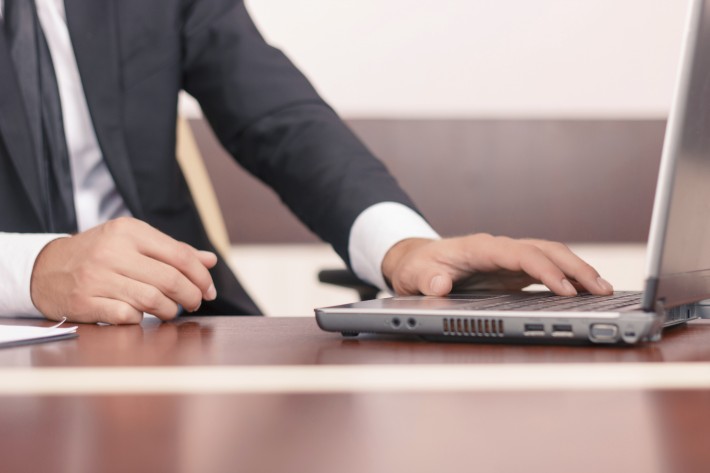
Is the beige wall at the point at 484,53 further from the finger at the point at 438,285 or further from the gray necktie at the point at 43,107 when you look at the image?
the finger at the point at 438,285

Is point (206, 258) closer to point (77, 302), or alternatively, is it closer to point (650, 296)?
point (77, 302)

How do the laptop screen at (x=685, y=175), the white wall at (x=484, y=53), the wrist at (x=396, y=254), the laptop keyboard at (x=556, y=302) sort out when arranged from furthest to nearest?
the white wall at (x=484, y=53) < the wrist at (x=396, y=254) < the laptop keyboard at (x=556, y=302) < the laptop screen at (x=685, y=175)

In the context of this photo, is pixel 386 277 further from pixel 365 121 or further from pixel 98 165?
pixel 365 121

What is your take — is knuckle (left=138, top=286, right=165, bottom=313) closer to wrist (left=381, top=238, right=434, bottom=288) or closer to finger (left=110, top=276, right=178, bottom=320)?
finger (left=110, top=276, right=178, bottom=320)

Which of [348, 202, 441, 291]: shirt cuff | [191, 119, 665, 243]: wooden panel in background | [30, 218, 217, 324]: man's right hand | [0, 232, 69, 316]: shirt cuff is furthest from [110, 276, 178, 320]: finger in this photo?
[191, 119, 665, 243]: wooden panel in background

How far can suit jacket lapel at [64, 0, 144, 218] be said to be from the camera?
121cm

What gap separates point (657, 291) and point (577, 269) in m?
0.22

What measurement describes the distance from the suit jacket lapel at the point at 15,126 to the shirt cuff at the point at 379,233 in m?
0.42

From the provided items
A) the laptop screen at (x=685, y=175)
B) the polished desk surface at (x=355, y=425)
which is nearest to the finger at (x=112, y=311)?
the polished desk surface at (x=355, y=425)

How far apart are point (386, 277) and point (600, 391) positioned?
0.64 meters

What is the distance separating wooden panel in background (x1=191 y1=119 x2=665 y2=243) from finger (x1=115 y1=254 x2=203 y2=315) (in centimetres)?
158

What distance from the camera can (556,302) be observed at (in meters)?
0.71

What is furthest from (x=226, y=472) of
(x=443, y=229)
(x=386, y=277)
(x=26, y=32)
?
(x=443, y=229)

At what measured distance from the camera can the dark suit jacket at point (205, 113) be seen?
3.86 ft
